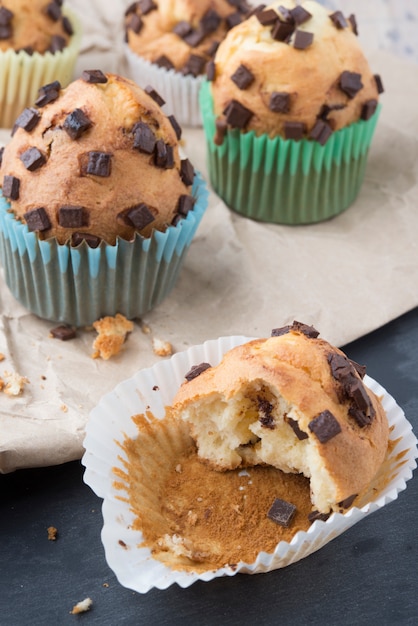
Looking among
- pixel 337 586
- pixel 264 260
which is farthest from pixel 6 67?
pixel 337 586

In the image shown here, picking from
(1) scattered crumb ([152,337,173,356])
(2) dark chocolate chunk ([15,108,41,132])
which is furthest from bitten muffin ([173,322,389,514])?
(2) dark chocolate chunk ([15,108,41,132])

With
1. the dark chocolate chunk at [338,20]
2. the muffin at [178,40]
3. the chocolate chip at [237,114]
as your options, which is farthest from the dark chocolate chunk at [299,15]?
the muffin at [178,40]

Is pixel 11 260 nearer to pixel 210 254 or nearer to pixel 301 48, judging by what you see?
pixel 210 254

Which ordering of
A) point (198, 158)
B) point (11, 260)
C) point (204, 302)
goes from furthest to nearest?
point (198, 158) < point (204, 302) < point (11, 260)

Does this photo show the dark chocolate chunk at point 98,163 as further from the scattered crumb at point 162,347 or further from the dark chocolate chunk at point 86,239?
the scattered crumb at point 162,347

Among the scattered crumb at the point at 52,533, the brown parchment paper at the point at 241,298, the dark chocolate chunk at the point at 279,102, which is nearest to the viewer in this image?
the scattered crumb at the point at 52,533

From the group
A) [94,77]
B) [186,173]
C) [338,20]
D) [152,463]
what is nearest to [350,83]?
[338,20]

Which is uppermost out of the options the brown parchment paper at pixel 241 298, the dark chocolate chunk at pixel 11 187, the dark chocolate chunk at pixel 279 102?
the dark chocolate chunk at pixel 279 102
